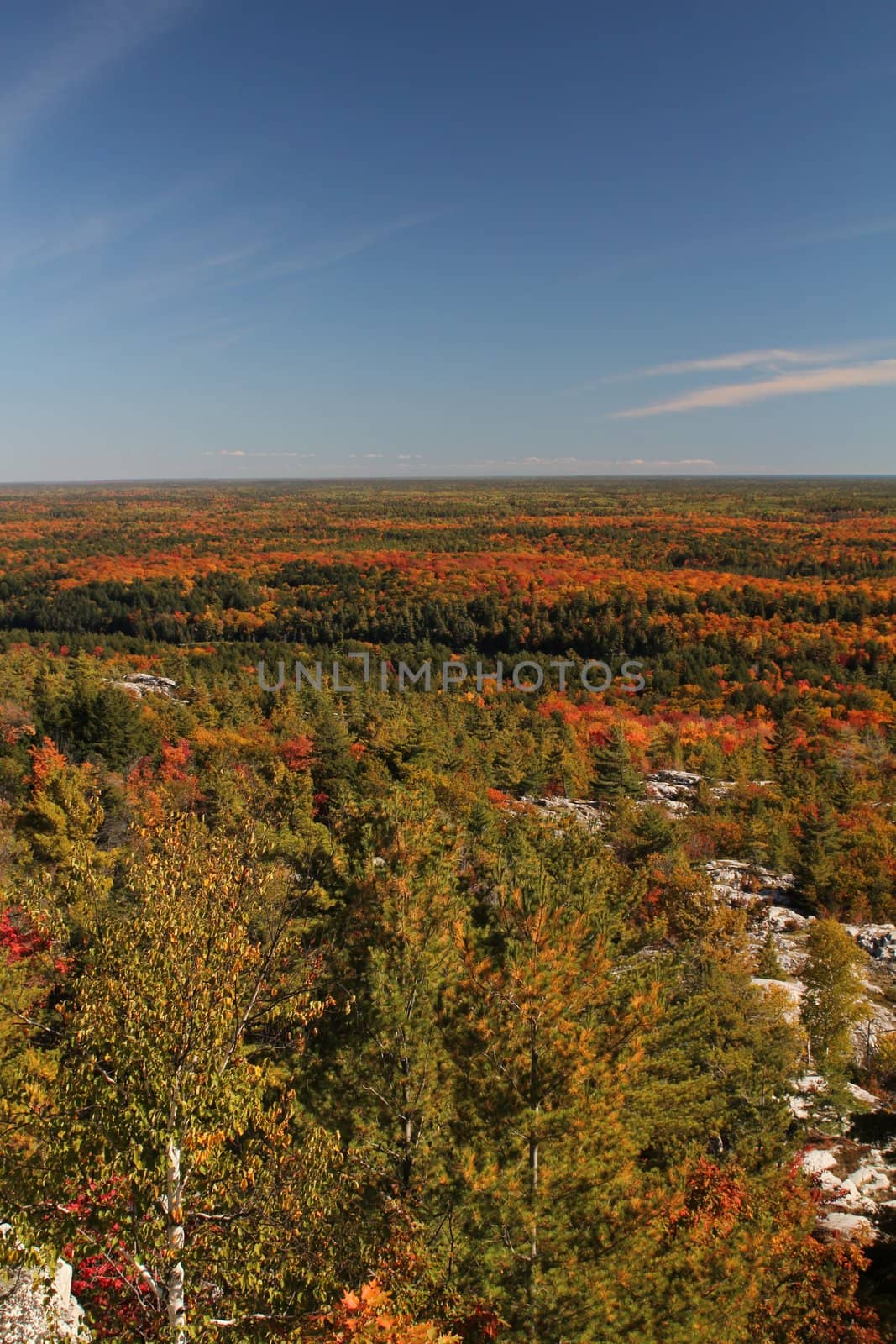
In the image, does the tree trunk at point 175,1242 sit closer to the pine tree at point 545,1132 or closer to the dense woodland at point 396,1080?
the dense woodland at point 396,1080

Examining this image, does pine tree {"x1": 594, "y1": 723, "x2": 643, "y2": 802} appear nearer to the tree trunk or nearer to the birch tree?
the birch tree

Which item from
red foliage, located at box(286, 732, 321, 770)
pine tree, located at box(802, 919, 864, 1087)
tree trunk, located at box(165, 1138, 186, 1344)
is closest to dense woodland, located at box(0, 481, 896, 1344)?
tree trunk, located at box(165, 1138, 186, 1344)

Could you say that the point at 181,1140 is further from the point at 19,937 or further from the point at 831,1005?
the point at 831,1005

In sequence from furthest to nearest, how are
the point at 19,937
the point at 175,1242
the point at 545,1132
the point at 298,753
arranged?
the point at 298,753, the point at 19,937, the point at 545,1132, the point at 175,1242

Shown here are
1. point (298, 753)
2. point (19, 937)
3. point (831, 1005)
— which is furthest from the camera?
point (298, 753)

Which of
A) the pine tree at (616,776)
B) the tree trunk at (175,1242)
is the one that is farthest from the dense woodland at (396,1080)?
the pine tree at (616,776)

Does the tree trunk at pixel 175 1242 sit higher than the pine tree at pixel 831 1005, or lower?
higher

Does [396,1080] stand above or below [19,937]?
above

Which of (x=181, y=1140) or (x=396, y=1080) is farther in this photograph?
(x=396, y=1080)

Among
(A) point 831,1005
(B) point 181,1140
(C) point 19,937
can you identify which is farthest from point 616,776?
(B) point 181,1140

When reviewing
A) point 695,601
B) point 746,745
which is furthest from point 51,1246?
point 695,601

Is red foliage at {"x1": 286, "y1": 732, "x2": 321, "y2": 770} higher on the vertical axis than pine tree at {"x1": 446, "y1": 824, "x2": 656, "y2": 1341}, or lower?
lower
